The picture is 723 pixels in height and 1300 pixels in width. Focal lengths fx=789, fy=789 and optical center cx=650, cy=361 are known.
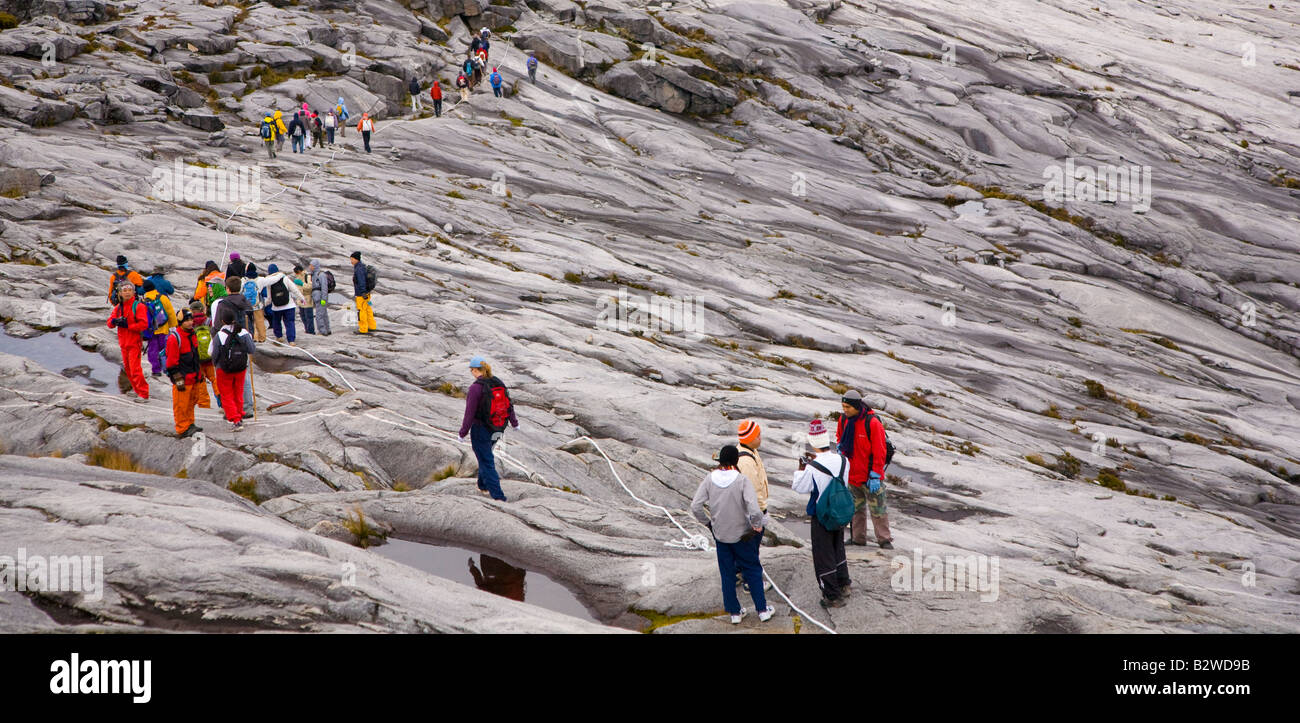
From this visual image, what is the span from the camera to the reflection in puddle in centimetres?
1211

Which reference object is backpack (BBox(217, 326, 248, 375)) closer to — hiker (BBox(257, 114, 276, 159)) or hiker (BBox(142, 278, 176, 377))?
hiker (BBox(142, 278, 176, 377))

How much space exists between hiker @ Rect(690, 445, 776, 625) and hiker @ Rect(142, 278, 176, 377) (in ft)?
52.5

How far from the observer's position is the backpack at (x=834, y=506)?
10898 millimetres

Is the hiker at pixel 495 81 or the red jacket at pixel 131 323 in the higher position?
the hiker at pixel 495 81

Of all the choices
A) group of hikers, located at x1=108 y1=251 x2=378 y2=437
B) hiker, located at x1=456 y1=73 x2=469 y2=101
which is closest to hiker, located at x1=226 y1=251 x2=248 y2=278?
group of hikers, located at x1=108 y1=251 x2=378 y2=437

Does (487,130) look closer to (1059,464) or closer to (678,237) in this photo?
(678,237)

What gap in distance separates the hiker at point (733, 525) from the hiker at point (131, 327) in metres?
14.4

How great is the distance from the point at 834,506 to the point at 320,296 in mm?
18787

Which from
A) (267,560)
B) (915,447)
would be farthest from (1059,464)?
(267,560)

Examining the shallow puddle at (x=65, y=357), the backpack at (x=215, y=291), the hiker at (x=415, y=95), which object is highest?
the hiker at (x=415, y=95)

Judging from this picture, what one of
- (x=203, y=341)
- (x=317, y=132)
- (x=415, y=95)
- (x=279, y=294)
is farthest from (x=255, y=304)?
(x=415, y=95)

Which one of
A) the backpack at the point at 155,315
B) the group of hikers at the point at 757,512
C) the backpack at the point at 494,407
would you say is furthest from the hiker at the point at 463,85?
the group of hikers at the point at 757,512

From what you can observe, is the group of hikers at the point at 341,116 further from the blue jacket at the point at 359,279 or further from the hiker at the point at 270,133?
the blue jacket at the point at 359,279

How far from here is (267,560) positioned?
10.3 m
